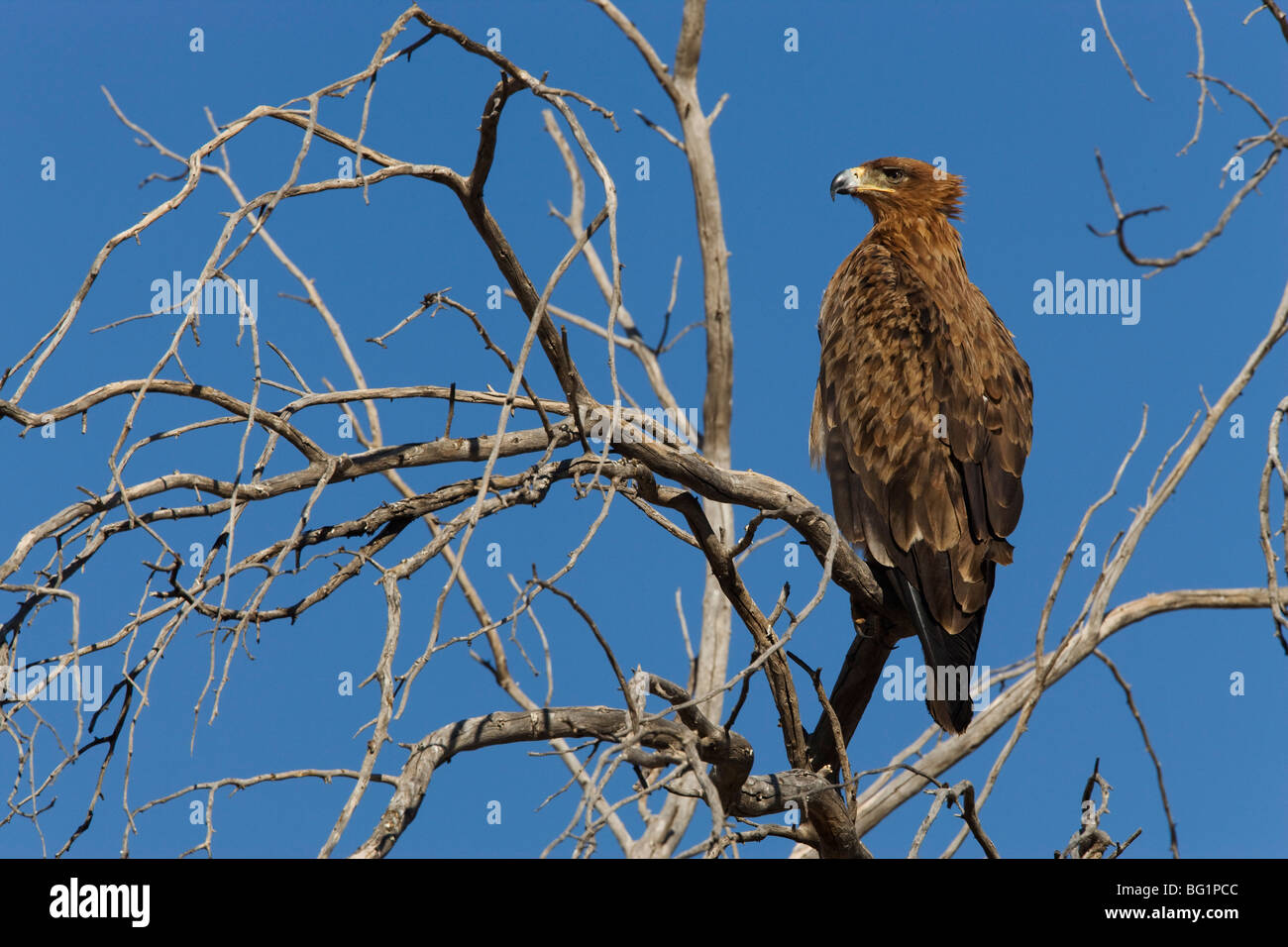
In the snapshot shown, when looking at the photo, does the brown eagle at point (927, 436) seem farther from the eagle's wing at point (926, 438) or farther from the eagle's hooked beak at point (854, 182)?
the eagle's hooked beak at point (854, 182)

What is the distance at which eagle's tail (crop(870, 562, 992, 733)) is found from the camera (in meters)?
4.84

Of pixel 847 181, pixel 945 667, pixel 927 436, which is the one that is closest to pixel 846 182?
pixel 847 181

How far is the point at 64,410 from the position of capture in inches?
150

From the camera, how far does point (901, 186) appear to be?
6883 millimetres

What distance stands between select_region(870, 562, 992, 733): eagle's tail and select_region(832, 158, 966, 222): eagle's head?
8.90 ft

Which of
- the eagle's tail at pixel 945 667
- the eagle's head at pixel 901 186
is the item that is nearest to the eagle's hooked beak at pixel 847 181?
the eagle's head at pixel 901 186

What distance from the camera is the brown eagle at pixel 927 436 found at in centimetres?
507

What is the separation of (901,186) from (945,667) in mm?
3141

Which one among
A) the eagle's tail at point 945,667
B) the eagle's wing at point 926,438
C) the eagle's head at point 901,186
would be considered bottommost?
the eagle's tail at point 945,667

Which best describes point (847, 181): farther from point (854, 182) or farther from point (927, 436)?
point (927, 436)

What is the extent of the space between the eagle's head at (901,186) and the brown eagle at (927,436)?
481mm

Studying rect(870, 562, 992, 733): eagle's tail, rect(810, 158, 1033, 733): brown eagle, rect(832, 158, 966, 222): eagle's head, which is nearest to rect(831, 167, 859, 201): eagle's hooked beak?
rect(832, 158, 966, 222): eagle's head
